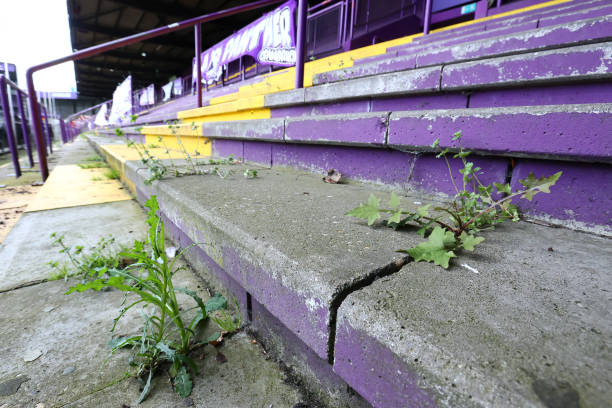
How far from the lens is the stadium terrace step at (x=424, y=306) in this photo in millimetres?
369

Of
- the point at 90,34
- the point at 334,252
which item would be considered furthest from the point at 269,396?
the point at 90,34

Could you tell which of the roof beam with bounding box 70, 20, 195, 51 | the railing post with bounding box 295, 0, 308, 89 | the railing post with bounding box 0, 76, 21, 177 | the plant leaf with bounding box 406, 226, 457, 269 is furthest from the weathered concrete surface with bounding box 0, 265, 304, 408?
the roof beam with bounding box 70, 20, 195, 51

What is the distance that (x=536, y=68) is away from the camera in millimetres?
1084

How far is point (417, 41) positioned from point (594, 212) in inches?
118

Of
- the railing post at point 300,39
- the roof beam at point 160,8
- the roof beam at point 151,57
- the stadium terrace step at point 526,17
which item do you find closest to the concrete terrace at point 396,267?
the railing post at point 300,39

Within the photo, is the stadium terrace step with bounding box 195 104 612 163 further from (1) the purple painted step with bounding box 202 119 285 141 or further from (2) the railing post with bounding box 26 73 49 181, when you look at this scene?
(2) the railing post with bounding box 26 73 49 181

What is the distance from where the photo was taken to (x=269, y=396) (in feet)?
2.12

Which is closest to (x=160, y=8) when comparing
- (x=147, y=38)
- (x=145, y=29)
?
(x=145, y=29)

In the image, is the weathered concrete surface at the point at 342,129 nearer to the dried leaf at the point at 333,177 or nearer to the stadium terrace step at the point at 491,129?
the stadium terrace step at the point at 491,129

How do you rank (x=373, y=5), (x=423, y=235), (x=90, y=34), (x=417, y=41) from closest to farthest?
(x=423, y=235) → (x=417, y=41) → (x=373, y=5) → (x=90, y=34)

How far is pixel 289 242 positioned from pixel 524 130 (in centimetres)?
89

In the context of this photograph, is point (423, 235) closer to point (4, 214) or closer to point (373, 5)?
point (4, 214)

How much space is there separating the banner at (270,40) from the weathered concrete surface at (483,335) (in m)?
4.16

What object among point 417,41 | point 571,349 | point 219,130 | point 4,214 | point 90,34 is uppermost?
point 90,34
